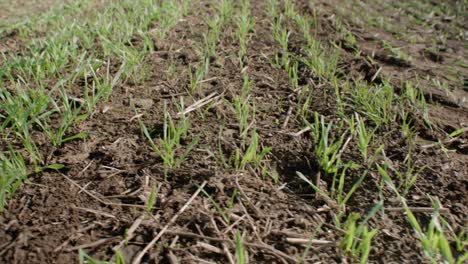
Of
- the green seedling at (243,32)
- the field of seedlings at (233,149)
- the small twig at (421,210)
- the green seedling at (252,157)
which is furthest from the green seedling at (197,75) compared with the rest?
the small twig at (421,210)

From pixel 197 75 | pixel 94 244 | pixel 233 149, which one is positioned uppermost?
pixel 197 75

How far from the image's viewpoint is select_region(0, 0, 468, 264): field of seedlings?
1.22 m

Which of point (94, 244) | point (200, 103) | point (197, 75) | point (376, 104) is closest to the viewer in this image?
point (94, 244)

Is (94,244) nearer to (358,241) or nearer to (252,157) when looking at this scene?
(252,157)

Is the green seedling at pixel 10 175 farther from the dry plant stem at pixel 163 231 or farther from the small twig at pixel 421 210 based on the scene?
the small twig at pixel 421 210

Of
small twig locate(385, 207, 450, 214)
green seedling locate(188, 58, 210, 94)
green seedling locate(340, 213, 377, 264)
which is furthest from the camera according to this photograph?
green seedling locate(188, 58, 210, 94)

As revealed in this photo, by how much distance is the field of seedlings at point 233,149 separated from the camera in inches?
48.1

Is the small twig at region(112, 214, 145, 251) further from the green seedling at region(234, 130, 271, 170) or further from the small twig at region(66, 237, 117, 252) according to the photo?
the green seedling at region(234, 130, 271, 170)

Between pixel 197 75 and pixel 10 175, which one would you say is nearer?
pixel 10 175

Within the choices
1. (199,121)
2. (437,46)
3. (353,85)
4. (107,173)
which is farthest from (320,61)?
(107,173)

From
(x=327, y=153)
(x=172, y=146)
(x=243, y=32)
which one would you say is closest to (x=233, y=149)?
(x=172, y=146)

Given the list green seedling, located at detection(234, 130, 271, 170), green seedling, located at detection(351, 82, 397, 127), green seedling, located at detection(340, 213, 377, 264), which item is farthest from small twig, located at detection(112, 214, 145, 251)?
green seedling, located at detection(351, 82, 397, 127)

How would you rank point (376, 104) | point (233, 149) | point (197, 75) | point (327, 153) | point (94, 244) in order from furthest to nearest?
1. point (197, 75)
2. point (376, 104)
3. point (233, 149)
4. point (327, 153)
5. point (94, 244)

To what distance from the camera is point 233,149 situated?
64.2 inches
